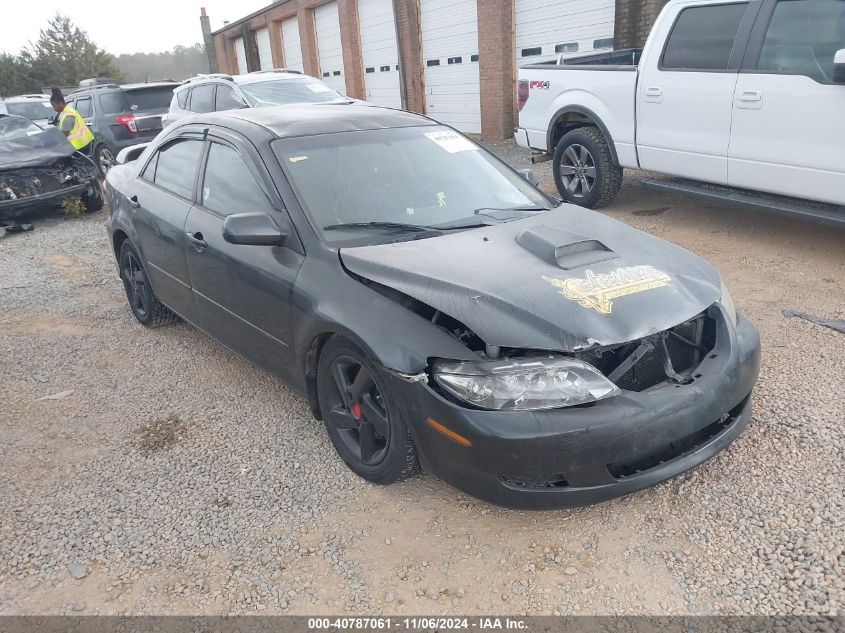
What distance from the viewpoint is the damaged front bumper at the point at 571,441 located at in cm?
238

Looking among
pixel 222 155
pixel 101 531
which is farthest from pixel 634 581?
pixel 222 155

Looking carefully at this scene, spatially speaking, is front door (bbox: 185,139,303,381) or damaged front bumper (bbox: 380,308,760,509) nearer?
damaged front bumper (bbox: 380,308,760,509)

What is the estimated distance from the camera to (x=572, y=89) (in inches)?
288

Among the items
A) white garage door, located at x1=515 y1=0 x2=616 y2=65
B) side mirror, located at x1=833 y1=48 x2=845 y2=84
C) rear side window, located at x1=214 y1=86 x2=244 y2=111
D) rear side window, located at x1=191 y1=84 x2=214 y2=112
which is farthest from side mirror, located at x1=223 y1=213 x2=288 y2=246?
white garage door, located at x1=515 y1=0 x2=616 y2=65

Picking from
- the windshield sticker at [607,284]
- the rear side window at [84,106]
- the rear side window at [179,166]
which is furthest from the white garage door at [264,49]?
the windshield sticker at [607,284]

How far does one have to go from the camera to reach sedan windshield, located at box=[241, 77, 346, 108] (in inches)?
392

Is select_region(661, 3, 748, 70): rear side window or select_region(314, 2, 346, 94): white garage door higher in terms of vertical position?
select_region(314, 2, 346, 94): white garage door

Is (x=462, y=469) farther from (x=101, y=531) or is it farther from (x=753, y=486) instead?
(x=101, y=531)

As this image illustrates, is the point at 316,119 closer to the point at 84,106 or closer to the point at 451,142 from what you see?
the point at 451,142

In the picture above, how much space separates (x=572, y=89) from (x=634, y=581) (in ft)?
20.0

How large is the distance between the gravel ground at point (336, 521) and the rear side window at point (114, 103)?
29.3 feet

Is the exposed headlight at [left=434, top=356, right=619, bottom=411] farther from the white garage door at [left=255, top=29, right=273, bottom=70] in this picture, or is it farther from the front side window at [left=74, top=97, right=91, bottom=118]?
the white garage door at [left=255, top=29, right=273, bottom=70]

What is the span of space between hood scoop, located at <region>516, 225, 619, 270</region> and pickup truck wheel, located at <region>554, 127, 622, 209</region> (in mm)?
4427

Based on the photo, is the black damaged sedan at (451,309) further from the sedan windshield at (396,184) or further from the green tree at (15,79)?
the green tree at (15,79)
